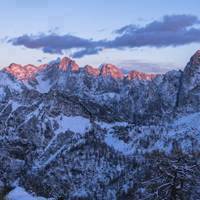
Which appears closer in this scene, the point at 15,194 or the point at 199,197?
the point at 199,197

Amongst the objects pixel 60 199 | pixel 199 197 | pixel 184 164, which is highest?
pixel 184 164

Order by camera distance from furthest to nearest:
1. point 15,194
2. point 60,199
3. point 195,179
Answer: point 15,194, point 60,199, point 195,179

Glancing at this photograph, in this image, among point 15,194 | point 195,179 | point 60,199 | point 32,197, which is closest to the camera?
point 195,179

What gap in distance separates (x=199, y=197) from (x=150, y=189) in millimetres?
2190

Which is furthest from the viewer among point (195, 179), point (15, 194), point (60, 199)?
point (15, 194)

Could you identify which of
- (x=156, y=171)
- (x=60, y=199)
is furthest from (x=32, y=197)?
(x=156, y=171)

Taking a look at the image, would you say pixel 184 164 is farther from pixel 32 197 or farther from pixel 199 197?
pixel 32 197

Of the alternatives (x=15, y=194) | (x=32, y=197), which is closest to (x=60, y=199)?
(x=32, y=197)

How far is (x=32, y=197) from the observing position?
140 ft

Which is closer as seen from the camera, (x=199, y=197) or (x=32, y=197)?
(x=199, y=197)

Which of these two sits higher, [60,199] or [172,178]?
[172,178]

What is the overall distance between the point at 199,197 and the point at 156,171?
2038mm

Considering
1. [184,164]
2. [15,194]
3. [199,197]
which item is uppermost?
[184,164]

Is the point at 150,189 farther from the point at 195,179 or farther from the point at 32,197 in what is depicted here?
the point at 32,197
